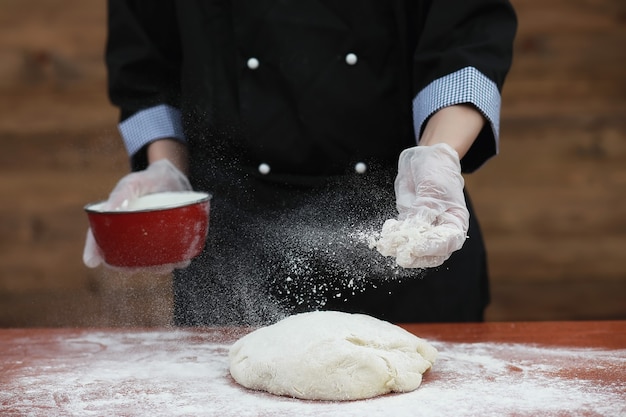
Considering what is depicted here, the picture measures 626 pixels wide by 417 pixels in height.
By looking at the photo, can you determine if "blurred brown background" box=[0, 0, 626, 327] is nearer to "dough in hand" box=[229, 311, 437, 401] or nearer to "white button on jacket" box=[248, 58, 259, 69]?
"white button on jacket" box=[248, 58, 259, 69]

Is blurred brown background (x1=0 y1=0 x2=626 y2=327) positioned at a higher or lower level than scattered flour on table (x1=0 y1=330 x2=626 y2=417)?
higher

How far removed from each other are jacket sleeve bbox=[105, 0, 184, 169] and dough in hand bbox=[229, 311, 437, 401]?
814 millimetres

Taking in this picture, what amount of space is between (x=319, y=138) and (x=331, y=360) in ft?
2.24

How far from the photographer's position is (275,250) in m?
1.84

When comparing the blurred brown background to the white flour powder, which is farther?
the blurred brown background

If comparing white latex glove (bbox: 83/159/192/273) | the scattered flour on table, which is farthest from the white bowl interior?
the scattered flour on table

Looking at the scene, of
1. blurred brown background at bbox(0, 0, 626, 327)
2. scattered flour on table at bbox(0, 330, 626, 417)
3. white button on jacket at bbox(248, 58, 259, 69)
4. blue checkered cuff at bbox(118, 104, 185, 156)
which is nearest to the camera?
scattered flour on table at bbox(0, 330, 626, 417)

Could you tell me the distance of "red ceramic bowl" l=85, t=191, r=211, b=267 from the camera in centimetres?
152

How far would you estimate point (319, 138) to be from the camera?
1.87m

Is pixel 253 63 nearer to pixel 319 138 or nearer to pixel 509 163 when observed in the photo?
pixel 319 138

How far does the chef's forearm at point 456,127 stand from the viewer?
5.36ft

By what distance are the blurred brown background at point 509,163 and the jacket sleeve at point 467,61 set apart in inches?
49.5

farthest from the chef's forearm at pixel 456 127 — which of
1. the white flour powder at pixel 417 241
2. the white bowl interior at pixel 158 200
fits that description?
the white bowl interior at pixel 158 200

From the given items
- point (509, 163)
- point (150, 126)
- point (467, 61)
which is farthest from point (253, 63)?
point (509, 163)
